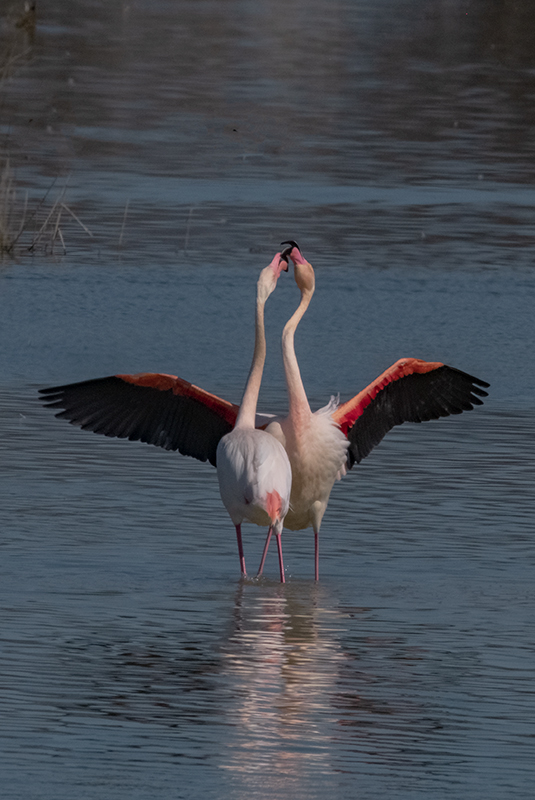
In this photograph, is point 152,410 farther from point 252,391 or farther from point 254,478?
point 254,478

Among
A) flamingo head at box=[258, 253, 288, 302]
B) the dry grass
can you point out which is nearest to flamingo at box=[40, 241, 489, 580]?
flamingo head at box=[258, 253, 288, 302]

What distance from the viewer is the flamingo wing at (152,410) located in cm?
843

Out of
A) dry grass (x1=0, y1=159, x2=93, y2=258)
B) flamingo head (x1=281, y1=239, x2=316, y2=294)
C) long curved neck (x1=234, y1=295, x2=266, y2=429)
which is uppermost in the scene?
flamingo head (x1=281, y1=239, x2=316, y2=294)

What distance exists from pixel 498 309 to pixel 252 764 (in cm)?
870

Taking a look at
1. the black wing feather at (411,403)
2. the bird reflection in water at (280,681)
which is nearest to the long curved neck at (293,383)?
the black wing feather at (411,403)

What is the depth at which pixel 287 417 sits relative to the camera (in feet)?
27.7

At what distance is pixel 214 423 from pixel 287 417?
1.33 feet

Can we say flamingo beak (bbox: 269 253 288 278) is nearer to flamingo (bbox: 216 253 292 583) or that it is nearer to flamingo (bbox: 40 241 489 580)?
flamingo (bbox: 40 241 489 580)

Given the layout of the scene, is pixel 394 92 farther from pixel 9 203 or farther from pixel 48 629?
pixel 48 629

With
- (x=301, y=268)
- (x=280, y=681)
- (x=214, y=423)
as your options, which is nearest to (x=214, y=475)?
(x=214, y=423)

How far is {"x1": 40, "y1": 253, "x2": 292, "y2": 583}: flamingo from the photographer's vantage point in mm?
7871

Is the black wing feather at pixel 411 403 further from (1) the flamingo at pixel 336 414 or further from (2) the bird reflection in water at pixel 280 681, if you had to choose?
(2) the bird reflection in water at pixel 280 681

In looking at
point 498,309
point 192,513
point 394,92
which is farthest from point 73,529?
point 394,92

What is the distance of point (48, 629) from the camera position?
6.59m
